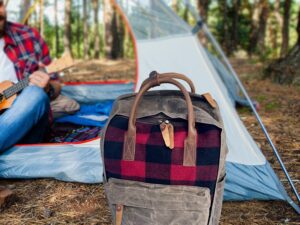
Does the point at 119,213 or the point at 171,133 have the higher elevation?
the point at 171,133

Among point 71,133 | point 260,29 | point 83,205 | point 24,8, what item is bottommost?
point 83,205

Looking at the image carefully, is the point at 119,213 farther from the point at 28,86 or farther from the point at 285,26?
the point at 285,26

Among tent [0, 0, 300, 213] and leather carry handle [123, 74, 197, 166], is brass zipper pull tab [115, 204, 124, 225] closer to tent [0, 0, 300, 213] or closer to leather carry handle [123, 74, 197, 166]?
leather carry handle [123, 74, 197, 166]

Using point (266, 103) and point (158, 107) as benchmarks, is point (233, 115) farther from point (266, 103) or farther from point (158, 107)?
point (266, 103)

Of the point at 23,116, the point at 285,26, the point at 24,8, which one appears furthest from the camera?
the point at 285,26

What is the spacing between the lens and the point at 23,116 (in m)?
2.65

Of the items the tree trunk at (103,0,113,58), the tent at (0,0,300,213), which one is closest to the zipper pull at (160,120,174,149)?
the tent at (0,0,300,213)

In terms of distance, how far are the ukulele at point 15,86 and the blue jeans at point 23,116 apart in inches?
3.0

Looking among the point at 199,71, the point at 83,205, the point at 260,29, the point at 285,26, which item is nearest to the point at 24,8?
the point at 199,71

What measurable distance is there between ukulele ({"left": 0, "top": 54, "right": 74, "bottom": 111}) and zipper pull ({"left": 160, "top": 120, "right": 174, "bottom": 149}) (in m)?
1.43

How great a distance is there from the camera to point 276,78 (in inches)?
226

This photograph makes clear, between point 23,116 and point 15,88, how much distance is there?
23 cm

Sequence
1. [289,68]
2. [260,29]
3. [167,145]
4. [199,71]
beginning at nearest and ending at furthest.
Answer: [167,145] < [199,71] < [289,68] < [260,29]

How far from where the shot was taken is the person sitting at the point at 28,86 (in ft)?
8.64
